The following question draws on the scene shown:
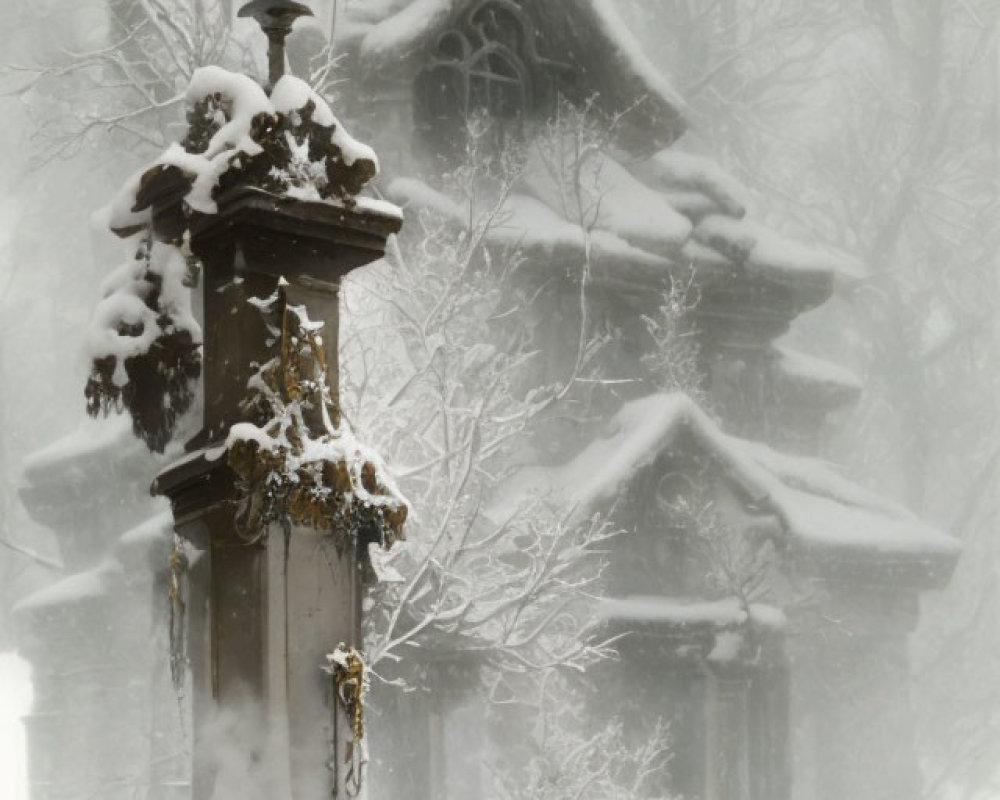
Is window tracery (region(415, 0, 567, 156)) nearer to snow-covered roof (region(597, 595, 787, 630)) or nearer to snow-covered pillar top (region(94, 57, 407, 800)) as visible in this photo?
snow-covered roof (region(597, 595, 787, 630))

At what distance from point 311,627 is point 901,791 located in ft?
64.8

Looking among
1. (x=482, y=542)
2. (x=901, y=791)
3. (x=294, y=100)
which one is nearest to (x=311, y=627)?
(x=294, y=100)

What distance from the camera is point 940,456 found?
32.4 metres

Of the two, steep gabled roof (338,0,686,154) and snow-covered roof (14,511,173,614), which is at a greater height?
steep gabled roof (338,0,686,154)

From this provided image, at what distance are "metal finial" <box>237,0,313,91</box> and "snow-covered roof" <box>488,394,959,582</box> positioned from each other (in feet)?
33.2

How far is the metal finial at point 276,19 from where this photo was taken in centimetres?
714

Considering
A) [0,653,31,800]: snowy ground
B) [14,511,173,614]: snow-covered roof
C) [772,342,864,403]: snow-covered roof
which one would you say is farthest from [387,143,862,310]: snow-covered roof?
[0,653,31,800]: snowy ground

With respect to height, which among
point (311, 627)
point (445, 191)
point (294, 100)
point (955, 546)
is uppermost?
point (445, 191)

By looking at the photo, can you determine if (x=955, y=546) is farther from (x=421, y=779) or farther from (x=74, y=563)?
(x=74, y=563)

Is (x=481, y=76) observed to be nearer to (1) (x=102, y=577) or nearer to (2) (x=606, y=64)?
(2) (x=606, y=64)

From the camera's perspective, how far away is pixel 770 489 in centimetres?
2072

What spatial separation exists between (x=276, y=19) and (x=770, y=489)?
14289 millimetres

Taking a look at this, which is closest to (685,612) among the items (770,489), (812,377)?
(770,489)

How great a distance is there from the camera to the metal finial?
7.14m
